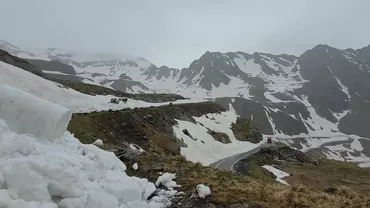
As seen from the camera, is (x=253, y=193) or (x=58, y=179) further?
(x=253, y=193)

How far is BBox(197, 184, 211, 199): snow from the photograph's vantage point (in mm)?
14149

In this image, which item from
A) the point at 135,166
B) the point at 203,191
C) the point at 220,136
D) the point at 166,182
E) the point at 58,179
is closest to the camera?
the point at 58,179

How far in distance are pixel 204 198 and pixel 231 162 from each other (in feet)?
140

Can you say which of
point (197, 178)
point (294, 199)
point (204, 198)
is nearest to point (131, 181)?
point (204, 198)

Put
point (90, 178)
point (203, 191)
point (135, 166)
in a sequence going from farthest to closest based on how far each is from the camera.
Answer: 1. point (135, 166)
2. point (203, 191)
3. point (90, 178)

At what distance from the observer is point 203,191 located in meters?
14.2

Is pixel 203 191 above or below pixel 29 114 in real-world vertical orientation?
below

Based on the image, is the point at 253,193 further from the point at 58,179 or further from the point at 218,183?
the point at 58,179

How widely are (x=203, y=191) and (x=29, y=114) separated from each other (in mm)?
7610

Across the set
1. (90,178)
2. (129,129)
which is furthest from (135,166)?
(129,129)

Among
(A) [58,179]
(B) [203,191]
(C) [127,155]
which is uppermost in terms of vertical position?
(A) [58,179]

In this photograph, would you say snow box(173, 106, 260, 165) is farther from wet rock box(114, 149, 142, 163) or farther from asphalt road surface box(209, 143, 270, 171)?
wet rock box(114, 149, 142, 163)

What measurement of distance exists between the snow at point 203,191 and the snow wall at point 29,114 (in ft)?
20.7

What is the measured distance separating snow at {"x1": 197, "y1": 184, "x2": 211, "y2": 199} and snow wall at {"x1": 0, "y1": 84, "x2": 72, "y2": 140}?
20.7ft
